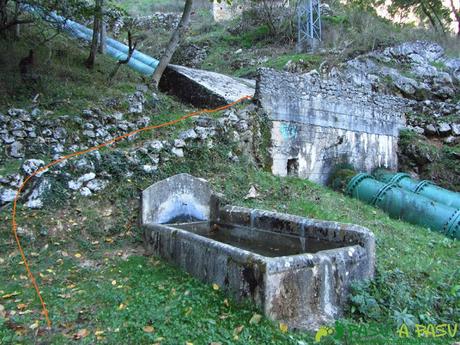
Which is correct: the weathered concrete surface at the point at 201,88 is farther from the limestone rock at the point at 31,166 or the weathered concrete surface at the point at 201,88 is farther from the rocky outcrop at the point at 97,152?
the limestone rock at the point at 31,166

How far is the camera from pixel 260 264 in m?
3.28

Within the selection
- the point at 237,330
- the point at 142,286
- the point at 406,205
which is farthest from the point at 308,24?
the point at 237,330

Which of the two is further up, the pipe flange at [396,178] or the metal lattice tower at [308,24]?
the metal lattice tower at [308,24]

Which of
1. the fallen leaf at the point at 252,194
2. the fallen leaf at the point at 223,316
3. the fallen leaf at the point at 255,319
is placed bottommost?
the fallen leaf at the point at 223,316

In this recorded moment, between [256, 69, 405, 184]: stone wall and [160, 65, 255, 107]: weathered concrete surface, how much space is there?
1.09 meters

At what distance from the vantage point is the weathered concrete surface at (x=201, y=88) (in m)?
8.95

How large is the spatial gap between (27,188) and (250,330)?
4029mm

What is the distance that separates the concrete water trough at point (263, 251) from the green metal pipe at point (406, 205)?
3.97 metres

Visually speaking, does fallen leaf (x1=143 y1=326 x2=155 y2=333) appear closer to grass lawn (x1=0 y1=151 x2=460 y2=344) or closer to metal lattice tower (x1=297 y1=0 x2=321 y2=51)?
grass lawn (x1=0 y1=151 x2=460 y2=344)

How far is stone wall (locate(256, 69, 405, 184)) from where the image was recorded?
8.43 m

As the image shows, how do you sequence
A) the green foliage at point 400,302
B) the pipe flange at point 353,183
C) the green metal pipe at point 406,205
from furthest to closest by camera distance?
the pipe flange at point 353,183
the green metal pipe at point 406,205
the green foliage at point 400,302

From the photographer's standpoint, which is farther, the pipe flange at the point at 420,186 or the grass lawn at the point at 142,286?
the pipe flange at the point at 420,186

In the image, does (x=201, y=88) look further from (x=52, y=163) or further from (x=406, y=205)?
(x=406, y=205)

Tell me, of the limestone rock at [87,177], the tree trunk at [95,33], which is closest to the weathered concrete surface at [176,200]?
the limestone rock at [87,177]
